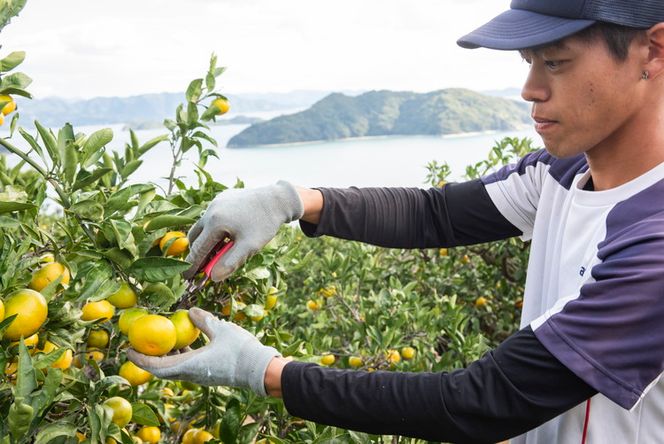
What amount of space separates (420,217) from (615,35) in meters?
0.73

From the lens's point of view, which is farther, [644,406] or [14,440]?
[644,406]

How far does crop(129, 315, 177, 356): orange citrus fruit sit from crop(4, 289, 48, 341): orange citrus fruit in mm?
153

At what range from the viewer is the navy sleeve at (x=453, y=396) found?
1.03 meters

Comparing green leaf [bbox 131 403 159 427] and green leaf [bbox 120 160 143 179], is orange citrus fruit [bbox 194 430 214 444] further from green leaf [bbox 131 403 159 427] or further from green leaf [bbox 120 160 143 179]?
green leaf [bbox 120 160 143 179]

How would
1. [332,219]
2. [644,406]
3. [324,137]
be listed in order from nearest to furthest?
[644,406] < [332,219] < [324,137]

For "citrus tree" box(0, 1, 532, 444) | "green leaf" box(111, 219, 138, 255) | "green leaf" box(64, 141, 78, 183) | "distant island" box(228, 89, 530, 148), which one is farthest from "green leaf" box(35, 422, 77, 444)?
"distant island" box(228, 89, 530, 148)

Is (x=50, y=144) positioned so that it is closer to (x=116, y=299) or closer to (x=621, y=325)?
(x=116, y=299)

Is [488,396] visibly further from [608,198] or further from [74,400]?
[74,400]

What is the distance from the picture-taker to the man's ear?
1039 mm

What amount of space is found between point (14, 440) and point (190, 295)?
1.36ft

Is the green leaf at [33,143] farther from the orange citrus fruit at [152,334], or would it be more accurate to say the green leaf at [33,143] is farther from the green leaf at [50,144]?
the orange citrus fruit at [152,334]

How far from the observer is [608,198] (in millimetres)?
1183

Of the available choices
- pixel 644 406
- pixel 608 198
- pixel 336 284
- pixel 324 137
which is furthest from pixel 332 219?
pixel 324 137

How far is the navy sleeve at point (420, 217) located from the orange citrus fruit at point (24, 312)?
68 cm
